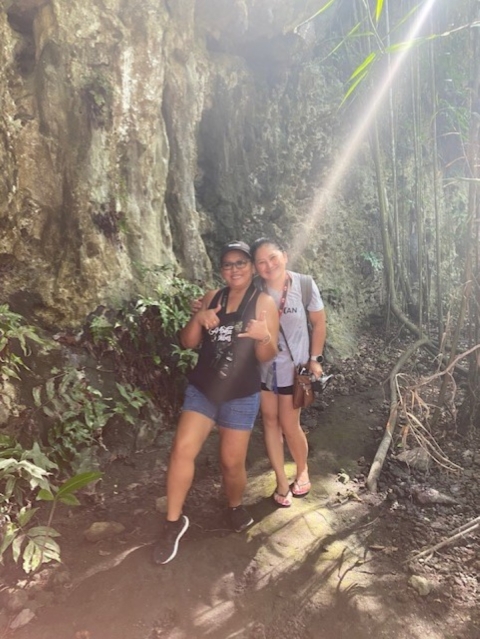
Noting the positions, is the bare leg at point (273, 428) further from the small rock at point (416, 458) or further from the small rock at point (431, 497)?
the small rock at point (416, 458)

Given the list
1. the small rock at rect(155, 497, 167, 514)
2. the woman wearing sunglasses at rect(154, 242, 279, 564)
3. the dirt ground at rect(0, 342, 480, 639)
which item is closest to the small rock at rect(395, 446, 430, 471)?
the dirt ground at rect(0, 342, 480, 639)

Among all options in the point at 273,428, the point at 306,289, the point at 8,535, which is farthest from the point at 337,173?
the point at 8,535

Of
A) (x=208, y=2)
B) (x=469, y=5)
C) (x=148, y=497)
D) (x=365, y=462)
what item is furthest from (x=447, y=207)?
(x=148, y=497)

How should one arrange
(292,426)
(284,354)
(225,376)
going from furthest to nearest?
1. (292,426)
2. (284,354)
3. (225,376)

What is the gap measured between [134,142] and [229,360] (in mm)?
3473

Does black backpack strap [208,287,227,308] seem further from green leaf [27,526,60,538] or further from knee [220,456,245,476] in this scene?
green leaf [27,526,60,538]

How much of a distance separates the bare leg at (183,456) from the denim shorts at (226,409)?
0.18ft

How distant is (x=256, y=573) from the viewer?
3.00m

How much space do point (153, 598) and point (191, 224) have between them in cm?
471

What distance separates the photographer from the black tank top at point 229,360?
3037 millimetres

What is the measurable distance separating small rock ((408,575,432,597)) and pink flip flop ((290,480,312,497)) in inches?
43.9

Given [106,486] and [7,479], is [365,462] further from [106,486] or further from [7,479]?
[7,479]

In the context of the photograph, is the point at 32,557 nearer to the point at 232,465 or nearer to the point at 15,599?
the point at 15,599

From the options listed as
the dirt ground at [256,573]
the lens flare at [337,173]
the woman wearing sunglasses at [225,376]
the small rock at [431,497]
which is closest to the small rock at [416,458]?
the small rock at [431,497]
